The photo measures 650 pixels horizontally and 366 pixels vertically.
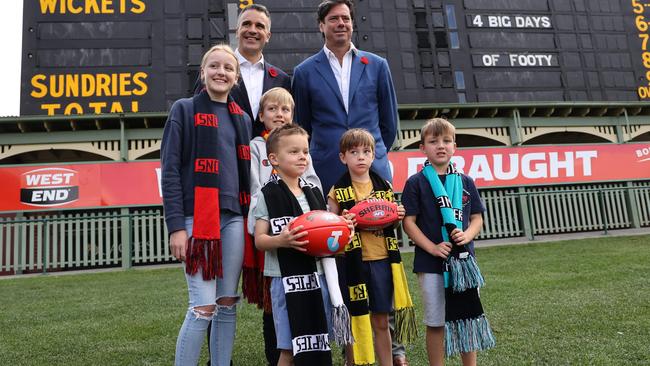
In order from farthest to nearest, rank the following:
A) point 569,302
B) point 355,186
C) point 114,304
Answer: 1. point 114,304
2. point 569,302
3. point 355,186

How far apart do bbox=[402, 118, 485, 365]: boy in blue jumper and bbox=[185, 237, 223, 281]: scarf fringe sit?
37.4 inches

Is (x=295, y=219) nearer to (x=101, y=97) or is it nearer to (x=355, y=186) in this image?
(x=355, y=186)

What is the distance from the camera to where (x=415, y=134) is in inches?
546

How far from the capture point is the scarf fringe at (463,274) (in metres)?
2.04

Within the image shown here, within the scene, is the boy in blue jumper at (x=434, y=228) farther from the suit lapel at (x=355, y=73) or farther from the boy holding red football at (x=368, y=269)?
the suit lapel at (x=355, y=73)

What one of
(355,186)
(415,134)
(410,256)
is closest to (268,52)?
(415,134)

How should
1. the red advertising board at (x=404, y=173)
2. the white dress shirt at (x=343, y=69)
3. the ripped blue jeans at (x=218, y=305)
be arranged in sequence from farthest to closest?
the red advertising board at (x=404, y=173), the white dress shirt at (x=343, y=69), the ripped blue jeans at (x=218, y=305)

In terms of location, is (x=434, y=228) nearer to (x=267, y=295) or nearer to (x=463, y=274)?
(x=463, y=274)

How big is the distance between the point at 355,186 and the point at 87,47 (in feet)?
38.4

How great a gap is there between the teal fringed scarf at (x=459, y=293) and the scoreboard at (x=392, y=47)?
10876 millimetres

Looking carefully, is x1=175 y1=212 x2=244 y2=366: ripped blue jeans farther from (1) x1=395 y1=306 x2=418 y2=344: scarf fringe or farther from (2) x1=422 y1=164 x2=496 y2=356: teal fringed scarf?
(2) x1=422 y1=164 x2=496 y2=356: teal fringed scarf

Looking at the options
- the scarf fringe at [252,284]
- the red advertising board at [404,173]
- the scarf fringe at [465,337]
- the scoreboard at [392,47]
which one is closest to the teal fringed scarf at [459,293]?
the scarf fringe at [465,337]

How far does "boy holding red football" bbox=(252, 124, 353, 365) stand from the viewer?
1.82 m

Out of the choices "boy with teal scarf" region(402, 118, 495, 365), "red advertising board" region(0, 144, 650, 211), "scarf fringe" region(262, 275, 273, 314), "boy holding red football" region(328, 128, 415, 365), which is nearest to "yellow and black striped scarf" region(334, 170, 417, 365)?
"boy holding red football" region(328, 128, 415, 365)
